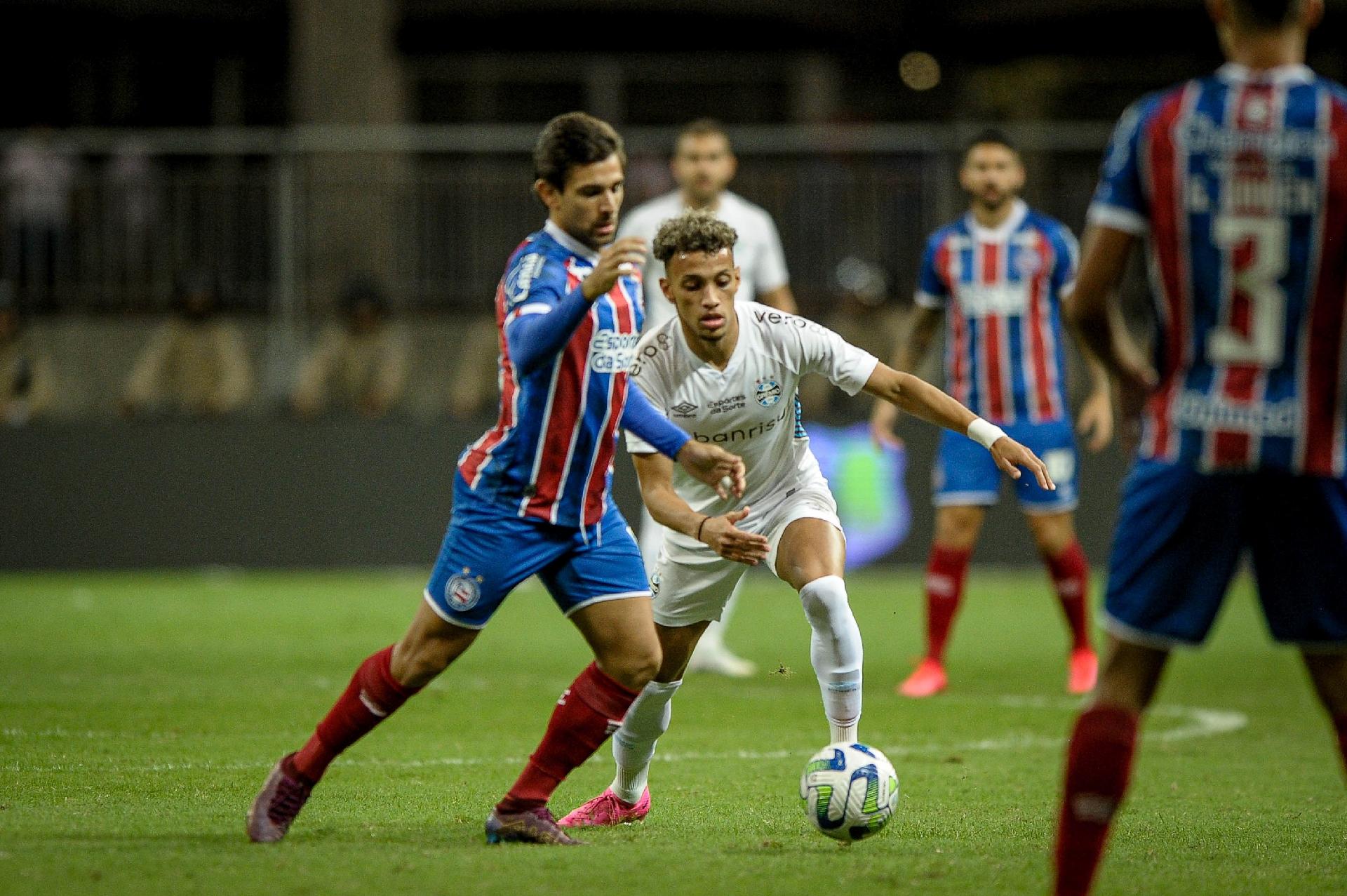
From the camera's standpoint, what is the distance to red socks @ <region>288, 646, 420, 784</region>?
4984 millimetres

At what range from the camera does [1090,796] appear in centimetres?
389

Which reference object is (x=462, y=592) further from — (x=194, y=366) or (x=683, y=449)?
(x=194, y=366)

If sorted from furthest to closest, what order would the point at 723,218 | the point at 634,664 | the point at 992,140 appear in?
the point at 992,140 < the point at 723,218 < the point at 634,664

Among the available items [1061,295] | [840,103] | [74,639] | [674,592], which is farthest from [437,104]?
[674,592]

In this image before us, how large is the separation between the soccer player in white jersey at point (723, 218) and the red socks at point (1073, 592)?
164 cm

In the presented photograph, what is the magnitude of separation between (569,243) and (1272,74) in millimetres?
1966

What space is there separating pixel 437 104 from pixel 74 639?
12817mm

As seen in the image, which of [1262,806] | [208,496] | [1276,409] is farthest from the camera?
[208,496]

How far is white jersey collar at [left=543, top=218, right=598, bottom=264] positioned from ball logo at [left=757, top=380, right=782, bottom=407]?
90 cm

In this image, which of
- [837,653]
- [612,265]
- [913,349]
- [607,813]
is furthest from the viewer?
[913,349]

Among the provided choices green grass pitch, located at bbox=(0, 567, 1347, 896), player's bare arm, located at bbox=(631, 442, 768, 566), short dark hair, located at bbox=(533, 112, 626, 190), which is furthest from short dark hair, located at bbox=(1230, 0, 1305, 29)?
green grass pitch, located at bbox=(0, 567, 1347, 896)

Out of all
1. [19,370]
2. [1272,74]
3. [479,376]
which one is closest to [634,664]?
[1272,74]

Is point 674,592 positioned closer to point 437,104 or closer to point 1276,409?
point 1276,409

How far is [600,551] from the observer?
16.7ft
